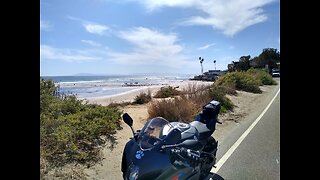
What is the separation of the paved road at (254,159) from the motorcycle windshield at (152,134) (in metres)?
2.38

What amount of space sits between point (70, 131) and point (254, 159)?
14.2 feet

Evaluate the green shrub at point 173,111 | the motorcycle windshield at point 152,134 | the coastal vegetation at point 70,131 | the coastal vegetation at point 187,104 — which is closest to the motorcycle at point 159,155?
the motorcycle windshield at point 152,134

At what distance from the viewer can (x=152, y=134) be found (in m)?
3.37

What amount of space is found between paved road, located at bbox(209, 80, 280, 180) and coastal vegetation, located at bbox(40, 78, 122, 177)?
2962 millimetres

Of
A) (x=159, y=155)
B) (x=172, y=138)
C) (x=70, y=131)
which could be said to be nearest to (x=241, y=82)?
(x=70, y=131)

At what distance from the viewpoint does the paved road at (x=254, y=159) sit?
18.5 ft

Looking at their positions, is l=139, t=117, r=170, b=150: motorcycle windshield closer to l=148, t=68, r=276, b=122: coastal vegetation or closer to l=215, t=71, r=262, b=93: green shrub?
l=148, t=68, r=276, b=122: coastal vegetation

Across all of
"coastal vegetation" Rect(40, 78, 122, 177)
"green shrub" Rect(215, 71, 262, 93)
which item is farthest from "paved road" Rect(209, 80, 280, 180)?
"green shrub" Rect(215, 71, 262, 93)

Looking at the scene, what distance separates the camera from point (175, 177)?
3094 millimetres

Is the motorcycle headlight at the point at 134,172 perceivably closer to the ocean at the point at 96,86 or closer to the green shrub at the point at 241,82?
the ocean at the point at 96,86

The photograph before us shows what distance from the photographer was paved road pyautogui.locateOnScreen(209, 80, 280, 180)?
565 cm

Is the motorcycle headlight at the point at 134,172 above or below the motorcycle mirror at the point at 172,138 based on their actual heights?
below

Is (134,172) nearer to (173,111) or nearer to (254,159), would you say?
(254,159)

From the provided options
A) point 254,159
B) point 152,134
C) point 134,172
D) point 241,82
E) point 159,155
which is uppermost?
point 241,82
